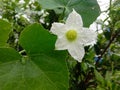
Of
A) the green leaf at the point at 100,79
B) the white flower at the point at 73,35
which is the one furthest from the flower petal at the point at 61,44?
the green leaf at the point at 100,79

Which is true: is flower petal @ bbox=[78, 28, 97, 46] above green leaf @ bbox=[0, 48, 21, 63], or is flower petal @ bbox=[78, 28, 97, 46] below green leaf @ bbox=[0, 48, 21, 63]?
above

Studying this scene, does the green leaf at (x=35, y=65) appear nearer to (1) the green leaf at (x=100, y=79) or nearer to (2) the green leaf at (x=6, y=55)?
(2) the green leaf at (x=6, y=55)

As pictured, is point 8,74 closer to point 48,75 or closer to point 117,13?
point 48,75

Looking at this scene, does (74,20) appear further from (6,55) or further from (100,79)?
(100,79)

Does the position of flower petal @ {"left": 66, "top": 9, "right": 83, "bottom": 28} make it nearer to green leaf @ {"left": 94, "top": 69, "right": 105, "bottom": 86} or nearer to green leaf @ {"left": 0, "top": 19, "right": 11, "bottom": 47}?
Result: green leaf @ {"left": 0, "top": 19, "right": 11, "bottom": 47}

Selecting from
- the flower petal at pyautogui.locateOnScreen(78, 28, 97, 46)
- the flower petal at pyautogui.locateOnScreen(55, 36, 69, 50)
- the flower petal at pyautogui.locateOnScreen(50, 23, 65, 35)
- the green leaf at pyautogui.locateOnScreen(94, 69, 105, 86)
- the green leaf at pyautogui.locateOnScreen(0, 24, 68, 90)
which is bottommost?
the green leaf at pyautogui.locateOnScreen(94, 69, 105, 86)

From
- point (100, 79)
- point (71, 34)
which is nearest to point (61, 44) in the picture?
point (71, 34)

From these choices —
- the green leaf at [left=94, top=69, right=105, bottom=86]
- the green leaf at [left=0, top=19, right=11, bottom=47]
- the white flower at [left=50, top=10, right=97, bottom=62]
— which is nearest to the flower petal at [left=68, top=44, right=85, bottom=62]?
the white flower at [left=50, top=10, right=97, bottom=62]

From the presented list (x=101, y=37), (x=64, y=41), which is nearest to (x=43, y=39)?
(x=64, y=41)
